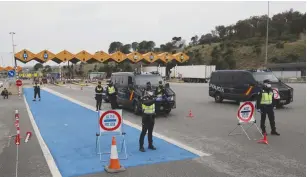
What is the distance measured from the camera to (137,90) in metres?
16.1

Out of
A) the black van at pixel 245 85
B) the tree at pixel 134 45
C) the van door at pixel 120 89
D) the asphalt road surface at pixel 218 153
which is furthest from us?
the tree at pixel 134 45

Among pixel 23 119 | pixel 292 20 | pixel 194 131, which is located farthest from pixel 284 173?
pixel 292 20

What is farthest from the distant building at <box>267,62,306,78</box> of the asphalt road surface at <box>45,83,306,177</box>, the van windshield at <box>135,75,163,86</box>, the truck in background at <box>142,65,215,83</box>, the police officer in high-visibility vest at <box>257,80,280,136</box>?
the police officer in high-visibility vest at <box>257,80,280,136</box>

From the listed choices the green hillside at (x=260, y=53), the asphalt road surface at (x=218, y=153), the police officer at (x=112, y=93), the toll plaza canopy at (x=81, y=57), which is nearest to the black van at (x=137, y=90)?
the police officer at (x=112, y=93)

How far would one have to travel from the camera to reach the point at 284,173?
→ 656 cm

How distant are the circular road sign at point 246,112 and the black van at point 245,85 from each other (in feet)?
24.8

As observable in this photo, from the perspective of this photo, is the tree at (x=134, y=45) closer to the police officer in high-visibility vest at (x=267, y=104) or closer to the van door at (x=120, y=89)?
the van door at (x=120, y=89)

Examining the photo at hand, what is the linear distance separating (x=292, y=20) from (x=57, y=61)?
256 ft

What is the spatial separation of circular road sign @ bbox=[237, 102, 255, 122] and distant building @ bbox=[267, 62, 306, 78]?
5241 cm

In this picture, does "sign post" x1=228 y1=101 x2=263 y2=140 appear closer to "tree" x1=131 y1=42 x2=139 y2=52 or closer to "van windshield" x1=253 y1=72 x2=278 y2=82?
"van windshield" x1=253 y1=72 x2=278 y2=82

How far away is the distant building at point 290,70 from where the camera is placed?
5907 centimetres

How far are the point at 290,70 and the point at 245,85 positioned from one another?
4980cm

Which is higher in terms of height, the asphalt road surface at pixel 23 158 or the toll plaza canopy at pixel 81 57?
the toll plaza canopy at pixel 81 57

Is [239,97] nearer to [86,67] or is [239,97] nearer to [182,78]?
[182,78]
